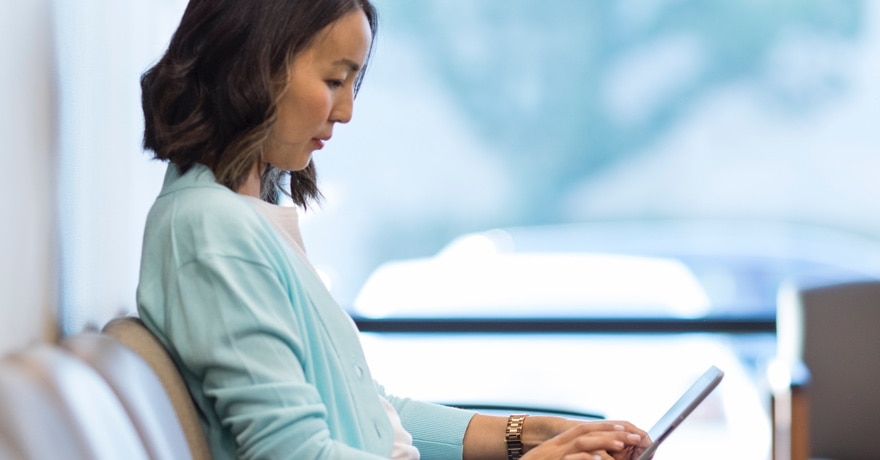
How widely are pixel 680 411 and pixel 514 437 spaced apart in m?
0.38

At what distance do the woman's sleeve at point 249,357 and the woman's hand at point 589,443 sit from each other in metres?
0.27

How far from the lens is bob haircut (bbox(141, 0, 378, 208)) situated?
1.29 metres

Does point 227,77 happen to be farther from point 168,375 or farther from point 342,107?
point 168,375

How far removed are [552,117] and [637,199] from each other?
51 centimetres

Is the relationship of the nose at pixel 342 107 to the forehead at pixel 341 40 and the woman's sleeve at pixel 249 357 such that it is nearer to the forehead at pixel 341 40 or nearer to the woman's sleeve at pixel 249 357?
the forehead at pixel 341 40

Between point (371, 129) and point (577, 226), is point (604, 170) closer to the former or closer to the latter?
point (577, 226)

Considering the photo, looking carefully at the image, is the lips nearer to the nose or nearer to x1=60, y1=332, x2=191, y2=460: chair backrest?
the nose

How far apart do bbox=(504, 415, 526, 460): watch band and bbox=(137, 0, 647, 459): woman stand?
0.58ft

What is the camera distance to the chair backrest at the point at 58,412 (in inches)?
31.4

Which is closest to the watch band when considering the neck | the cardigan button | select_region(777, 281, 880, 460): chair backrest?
the cardigan button

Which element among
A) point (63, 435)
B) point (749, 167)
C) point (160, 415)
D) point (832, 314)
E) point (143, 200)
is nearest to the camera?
point (63, 435)

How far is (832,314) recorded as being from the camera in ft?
8.25

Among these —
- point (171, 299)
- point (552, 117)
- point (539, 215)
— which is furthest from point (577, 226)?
point (171, 299)

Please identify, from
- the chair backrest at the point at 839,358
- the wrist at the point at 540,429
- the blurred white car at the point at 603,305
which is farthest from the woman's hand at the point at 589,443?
the blurred white car at the point at 603,305
